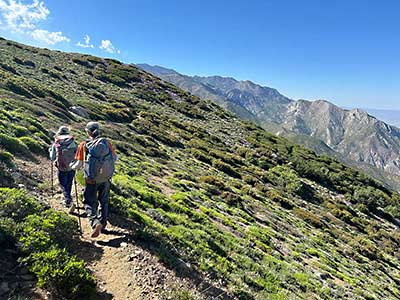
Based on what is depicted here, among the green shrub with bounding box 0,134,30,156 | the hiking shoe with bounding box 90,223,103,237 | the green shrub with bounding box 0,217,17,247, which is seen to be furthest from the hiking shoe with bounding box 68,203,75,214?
the green shrub with bounding box 0,134,30,156

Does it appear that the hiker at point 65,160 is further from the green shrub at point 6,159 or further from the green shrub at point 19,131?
the green shrub at point 19,131

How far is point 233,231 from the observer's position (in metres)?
15.7

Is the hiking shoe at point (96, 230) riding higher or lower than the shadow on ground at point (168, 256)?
higher

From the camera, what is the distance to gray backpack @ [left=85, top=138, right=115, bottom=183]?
7.65 metres

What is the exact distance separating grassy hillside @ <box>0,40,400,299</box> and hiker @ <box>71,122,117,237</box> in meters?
1.18

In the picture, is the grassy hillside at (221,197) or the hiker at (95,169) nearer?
the hiker at (95,169)

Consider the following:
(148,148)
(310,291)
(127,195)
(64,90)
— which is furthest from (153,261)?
(64,90)

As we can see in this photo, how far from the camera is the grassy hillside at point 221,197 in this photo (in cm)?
1061

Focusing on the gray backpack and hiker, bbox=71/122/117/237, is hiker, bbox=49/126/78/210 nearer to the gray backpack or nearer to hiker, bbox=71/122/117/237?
hiker, bbox=71/122/117/237

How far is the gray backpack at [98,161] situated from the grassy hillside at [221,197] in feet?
6.03

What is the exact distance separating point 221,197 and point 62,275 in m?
16.8

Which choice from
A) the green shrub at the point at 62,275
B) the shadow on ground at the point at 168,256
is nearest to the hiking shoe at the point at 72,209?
the shadow on ground at the point at 168,256

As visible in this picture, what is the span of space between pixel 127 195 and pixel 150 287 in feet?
18.6

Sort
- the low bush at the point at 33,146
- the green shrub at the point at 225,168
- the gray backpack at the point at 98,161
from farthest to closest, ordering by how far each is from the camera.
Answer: the green shrub at the point at 225,168
the low bush at the point at 33,146
the gray backpack at the point at 98,161
